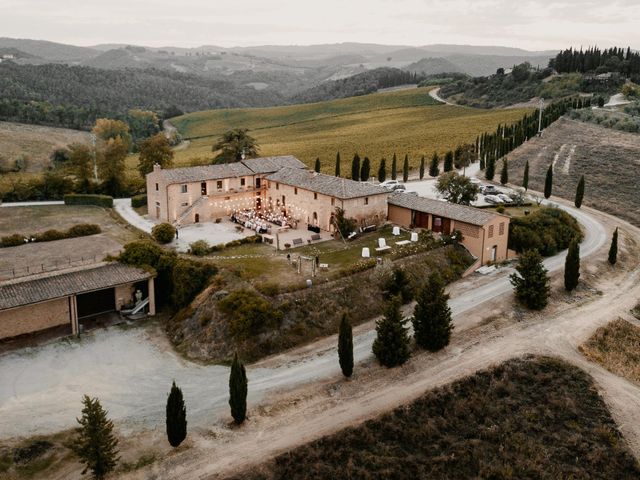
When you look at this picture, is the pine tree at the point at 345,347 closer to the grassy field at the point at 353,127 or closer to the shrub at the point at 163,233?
the shrub at the point at 163,233

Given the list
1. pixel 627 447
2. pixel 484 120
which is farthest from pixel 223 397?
pixel 484 120

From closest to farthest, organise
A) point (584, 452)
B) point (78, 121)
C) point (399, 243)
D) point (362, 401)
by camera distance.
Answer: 1. point (584, 452)
2. point (362, 401)
3. point (399, 243)
4. point (78, 121)

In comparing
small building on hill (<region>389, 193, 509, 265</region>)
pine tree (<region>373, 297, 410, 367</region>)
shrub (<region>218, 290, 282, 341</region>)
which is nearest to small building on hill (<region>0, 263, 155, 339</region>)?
shrub (<region>218, 290, 282, 341</region>)

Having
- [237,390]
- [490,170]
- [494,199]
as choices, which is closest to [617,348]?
[237,390]

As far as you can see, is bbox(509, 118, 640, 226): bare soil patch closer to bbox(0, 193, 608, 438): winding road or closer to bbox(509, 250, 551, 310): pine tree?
bbox(509, 250, 551, 310): pine tree

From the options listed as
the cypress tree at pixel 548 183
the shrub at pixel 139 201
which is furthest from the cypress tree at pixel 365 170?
the shrub at pixel 139 201

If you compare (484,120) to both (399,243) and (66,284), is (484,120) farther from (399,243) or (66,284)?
(66,284)

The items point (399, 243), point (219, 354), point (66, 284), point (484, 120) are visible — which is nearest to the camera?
point (219, 354)
